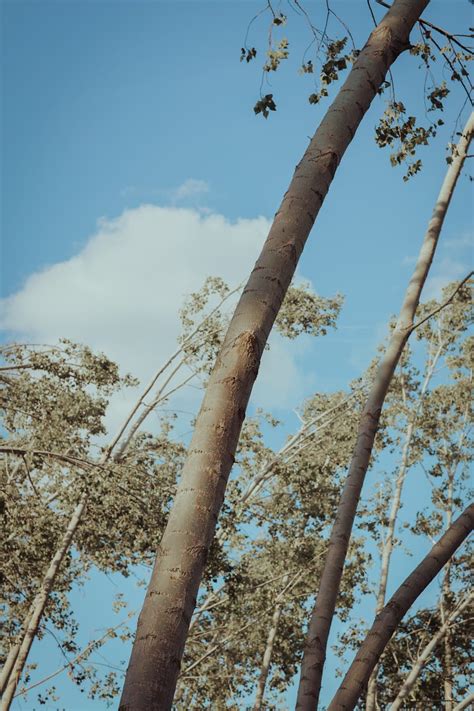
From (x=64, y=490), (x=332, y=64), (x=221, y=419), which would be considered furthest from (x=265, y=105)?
(x=64, y=490)

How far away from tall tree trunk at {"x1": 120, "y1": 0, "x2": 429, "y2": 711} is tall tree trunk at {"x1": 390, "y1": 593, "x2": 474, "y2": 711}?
1060 cm

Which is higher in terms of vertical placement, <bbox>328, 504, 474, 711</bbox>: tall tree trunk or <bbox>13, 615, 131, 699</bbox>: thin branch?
<bbox>13, 615, 131, 699</bbox>: thin branch

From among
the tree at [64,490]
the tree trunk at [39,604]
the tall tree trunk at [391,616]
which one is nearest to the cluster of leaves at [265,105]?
the tall tree trunk at [391,616]

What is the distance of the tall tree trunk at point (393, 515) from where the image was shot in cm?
1307

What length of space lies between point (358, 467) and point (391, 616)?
80 cm

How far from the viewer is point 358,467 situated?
3.89 metres

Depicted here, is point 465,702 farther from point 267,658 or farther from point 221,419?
point 221,419

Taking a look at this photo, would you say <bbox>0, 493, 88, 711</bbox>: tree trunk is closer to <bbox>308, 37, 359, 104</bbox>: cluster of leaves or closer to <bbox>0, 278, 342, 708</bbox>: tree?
<bbox>0, 278, 342, 708</bbox>: tree

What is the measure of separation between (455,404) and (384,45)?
13.9 m

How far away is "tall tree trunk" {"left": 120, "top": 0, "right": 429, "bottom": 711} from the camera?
5.55 ft

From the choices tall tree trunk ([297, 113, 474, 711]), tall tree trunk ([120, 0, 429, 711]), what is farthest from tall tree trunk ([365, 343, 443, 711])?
tall tree trunk ([120, 0, 429, 711])

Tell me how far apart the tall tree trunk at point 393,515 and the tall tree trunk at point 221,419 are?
12.2m

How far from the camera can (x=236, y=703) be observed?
14.7 meters

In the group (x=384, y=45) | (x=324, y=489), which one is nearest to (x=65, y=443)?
(x=384, y=45)
